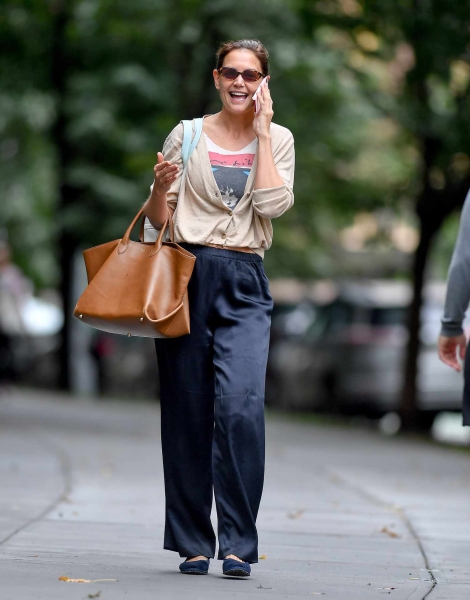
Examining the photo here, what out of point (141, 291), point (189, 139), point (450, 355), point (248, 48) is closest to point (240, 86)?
point (248, 48)

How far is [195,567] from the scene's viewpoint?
16.7 ft

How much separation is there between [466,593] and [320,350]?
13872 mm

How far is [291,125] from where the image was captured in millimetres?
18125

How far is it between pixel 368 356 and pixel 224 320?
42.2ft

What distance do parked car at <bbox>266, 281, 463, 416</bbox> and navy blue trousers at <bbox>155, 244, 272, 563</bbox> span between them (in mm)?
11667

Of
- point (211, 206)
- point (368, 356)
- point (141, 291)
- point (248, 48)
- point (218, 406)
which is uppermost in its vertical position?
point (248, 48)

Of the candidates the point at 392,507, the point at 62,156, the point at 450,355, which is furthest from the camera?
the point at 62,156

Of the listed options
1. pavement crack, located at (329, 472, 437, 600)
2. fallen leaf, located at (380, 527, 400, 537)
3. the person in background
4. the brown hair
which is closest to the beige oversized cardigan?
the brown hair

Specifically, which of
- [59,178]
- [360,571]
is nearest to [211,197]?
[360,571]

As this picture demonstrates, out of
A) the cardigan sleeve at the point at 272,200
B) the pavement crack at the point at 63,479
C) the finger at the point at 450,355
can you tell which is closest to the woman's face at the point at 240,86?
the cardigan sleeve at the point at 272,200

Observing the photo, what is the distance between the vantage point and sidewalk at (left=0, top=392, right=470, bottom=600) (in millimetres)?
4922

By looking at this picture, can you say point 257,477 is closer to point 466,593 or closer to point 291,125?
point 466,593

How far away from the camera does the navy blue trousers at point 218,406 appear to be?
5.01 metres

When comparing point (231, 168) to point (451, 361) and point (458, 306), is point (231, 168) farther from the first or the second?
point (451, 361)
